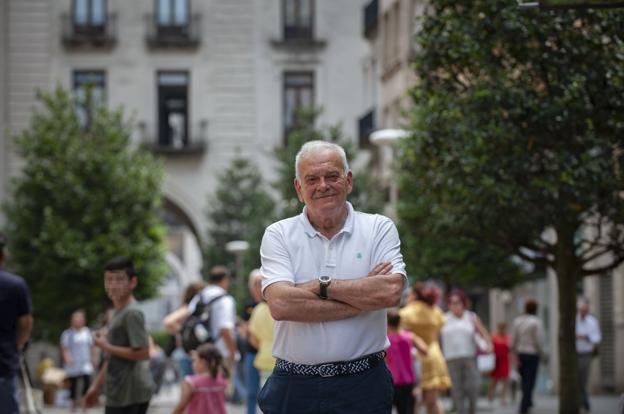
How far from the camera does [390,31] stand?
162 ft

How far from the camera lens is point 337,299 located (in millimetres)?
6727

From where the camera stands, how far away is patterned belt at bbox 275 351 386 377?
22.2 feet

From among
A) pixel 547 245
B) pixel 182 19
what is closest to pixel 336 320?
pixel 547 245

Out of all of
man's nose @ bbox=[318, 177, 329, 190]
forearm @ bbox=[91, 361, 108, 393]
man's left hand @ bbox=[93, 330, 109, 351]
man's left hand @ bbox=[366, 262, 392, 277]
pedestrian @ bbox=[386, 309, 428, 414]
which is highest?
man's nose @ bbox=[318, 177, 329, 190]

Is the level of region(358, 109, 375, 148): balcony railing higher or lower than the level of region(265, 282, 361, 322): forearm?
higher

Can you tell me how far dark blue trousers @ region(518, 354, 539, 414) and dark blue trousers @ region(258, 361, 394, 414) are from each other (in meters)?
17.4

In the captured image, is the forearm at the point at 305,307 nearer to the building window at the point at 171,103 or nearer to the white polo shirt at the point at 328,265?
the white polo shirt at the point at 328,265

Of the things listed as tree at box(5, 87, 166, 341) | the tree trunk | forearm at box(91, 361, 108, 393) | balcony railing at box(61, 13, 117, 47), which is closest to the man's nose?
forearm at box(91, 361, 108, 393)

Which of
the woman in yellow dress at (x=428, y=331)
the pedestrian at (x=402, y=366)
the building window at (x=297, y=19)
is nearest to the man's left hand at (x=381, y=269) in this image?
the pedestrian at (x=402, y=366)

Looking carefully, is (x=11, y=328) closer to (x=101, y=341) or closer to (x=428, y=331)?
(x=101, y=341)

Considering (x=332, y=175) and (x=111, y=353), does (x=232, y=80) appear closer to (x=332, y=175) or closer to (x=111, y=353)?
(x=111, y=353)

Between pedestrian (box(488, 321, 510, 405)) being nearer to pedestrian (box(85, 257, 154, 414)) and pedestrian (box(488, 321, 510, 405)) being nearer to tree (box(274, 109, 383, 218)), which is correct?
tree (box(274, 109, 383, 218))

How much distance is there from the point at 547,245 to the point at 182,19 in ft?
116

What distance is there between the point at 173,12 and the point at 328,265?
153ft
